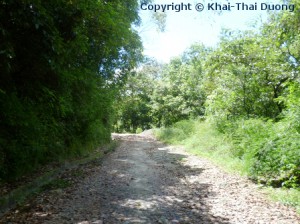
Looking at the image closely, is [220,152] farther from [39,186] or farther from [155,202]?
[39,186]

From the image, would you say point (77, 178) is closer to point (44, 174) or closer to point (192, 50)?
point (44, 174)

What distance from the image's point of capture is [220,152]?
12.6m

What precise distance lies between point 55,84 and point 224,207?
16.6ft

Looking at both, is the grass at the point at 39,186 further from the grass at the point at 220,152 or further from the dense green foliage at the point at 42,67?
the grass at the point at 220,152

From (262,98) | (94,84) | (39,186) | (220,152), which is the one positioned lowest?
(39,186)

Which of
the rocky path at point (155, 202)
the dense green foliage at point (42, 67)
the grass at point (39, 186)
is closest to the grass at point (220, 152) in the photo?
the rocky path at point (155, 202)

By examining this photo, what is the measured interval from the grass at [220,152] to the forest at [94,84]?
5.2 inches

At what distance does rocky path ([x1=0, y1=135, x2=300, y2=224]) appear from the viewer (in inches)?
218

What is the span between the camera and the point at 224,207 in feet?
20.7

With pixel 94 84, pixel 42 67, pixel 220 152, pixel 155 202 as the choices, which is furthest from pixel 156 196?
pixel 220 152

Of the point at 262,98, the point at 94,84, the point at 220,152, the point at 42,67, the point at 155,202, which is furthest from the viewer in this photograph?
the point at 262,98

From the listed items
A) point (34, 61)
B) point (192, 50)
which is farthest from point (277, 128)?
point (192, 50)

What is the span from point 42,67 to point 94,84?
5.03m

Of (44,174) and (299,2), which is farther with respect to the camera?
(44,174)
